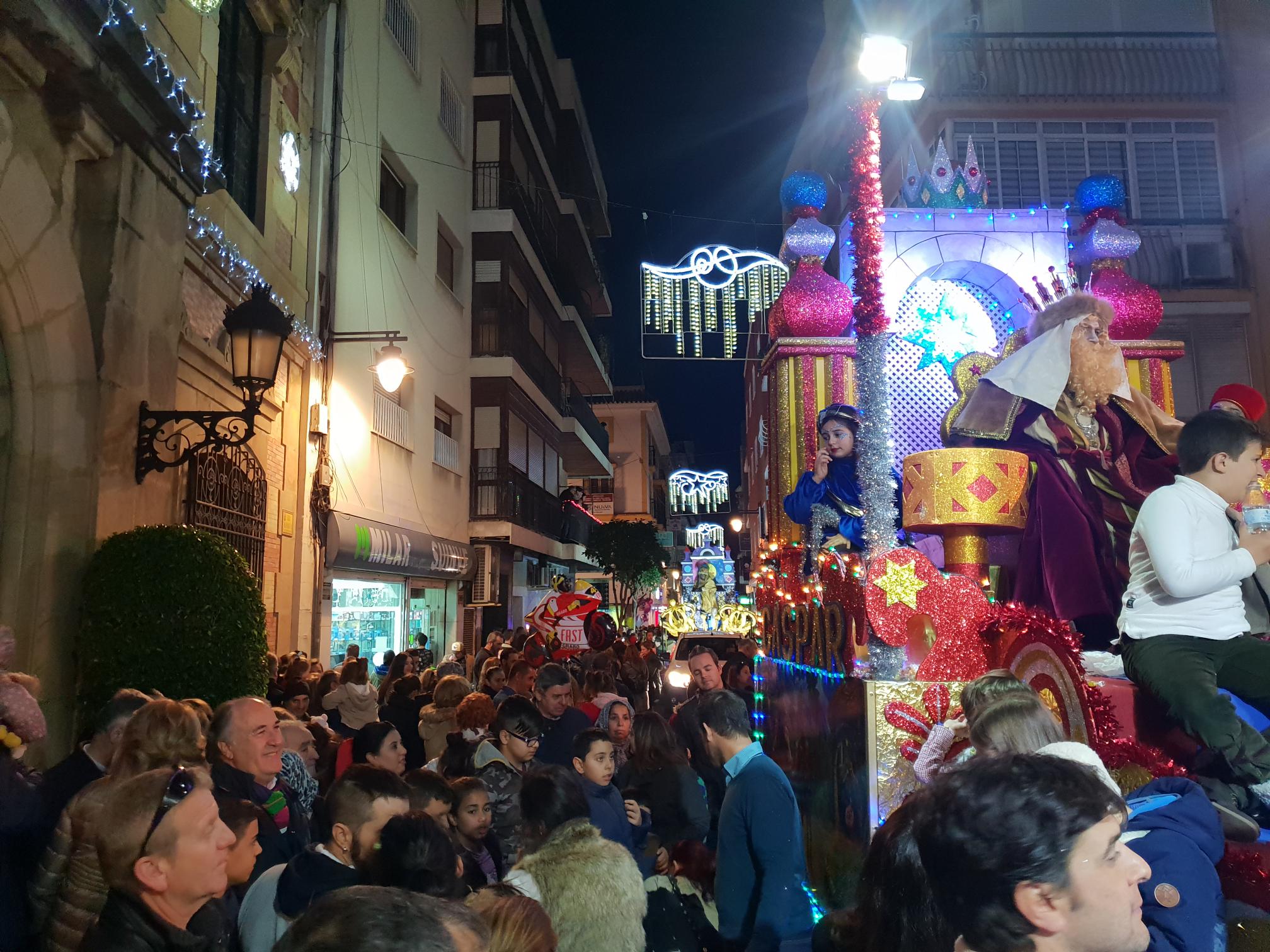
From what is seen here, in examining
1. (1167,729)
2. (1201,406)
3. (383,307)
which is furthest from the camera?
(1201,406)

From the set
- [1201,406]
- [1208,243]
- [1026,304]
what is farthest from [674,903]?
[1208,243]

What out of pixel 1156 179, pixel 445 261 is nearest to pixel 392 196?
pixel 445 261

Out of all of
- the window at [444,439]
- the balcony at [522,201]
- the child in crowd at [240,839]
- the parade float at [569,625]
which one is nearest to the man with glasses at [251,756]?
the child in crowd at [240,839]

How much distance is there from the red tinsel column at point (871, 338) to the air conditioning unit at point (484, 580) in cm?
1576

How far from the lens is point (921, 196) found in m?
11.0

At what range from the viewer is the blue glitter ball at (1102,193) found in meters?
10.6

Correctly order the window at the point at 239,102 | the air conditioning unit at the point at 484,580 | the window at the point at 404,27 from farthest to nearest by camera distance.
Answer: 1. the air conditioning unit at the point at 484,580
2. the window at the point at 404,27
3. the window at the point at 239,102

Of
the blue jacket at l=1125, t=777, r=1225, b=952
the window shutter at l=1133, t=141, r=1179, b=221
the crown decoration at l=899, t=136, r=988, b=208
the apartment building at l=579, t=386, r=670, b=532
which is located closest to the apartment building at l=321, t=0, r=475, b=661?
the crown decoration at l=899, t=136, r=988, b=208

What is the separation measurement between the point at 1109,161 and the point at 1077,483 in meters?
14.4

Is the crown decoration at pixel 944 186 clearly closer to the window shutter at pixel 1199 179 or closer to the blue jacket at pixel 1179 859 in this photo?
the window shutter at pixel 1199 179

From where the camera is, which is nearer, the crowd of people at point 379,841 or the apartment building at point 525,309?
the crowd of people at point 379,841

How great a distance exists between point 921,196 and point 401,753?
9075 mm

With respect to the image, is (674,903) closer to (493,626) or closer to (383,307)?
(383,307)

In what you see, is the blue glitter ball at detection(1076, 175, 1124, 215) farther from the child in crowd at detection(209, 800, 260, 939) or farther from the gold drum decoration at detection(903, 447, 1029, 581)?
the child in crowd at detection(209, 800, 260, 939)
